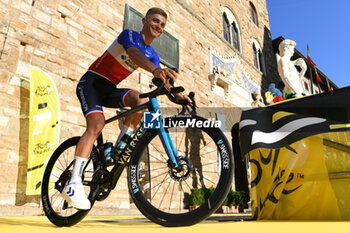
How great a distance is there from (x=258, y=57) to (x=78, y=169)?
13.8 m

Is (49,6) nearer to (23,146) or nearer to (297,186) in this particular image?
(23,146)

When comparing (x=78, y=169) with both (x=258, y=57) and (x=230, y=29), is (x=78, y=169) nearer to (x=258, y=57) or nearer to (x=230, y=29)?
(x=230, y=29)

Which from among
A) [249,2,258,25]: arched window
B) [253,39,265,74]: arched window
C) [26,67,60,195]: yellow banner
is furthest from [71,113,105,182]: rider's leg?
[249,2,258,25]: arched window

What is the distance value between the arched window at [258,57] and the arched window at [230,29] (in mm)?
1836

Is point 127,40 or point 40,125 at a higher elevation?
point 127,40

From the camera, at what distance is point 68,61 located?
16.3ft

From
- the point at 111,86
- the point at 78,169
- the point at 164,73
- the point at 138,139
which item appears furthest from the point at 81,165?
the point at 164,73

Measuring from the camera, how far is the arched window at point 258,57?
13.6m

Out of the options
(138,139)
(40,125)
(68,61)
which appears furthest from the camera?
(68,61)

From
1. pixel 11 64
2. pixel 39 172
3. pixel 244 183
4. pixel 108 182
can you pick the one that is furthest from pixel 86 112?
pixel 244 183

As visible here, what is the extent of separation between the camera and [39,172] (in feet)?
12.4

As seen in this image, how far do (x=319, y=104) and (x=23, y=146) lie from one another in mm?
4205

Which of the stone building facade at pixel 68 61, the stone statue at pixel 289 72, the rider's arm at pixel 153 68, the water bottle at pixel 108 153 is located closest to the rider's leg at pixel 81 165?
the water bottle at pixel 108 153

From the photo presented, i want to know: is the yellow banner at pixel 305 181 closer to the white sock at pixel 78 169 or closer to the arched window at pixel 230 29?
the white sock at pixel 78 169
